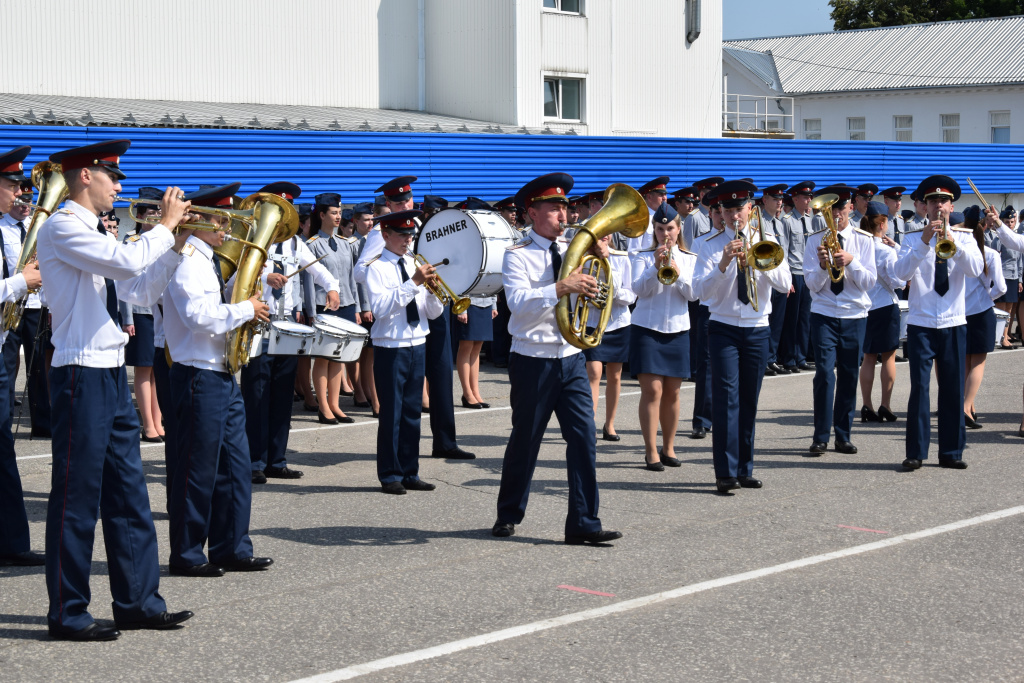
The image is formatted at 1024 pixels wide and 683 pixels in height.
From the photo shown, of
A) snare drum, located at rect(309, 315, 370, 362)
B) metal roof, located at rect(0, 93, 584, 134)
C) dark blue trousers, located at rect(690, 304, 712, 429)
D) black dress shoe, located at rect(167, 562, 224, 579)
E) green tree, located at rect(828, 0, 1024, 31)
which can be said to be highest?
green tree, located at rect(828, 0, 1024, 31)

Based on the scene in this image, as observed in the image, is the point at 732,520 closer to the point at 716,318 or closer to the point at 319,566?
the point at 716,318

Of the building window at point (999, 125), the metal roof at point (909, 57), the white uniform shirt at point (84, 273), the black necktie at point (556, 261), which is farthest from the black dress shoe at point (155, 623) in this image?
the building window at point (999, 125)

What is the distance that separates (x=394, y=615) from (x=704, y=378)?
5607 mm

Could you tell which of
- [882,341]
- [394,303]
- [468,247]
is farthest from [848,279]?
[394,303]

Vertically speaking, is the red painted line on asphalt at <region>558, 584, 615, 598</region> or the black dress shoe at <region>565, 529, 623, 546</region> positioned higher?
the black dress shoe at <region>565, 529, 623, 546</region>

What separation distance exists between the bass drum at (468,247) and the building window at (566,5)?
1995 centimetres

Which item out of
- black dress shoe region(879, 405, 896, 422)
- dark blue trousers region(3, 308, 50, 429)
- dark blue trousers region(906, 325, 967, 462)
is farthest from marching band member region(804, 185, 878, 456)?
dark blue trousers region(3, 308, 50, 429)

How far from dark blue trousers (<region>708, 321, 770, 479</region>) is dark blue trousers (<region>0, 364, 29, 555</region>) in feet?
14.2

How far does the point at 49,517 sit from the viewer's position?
532 centimetres

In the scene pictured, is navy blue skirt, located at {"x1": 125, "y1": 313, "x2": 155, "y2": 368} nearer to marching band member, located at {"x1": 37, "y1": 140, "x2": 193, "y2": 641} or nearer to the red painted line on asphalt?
marching band member, located at {"x1": 37, "y1": 140, "x2": 193, "y2": 641}

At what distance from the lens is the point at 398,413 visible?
27.7ft

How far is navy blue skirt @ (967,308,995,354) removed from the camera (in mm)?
10508

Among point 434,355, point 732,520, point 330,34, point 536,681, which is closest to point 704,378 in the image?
point 434,355

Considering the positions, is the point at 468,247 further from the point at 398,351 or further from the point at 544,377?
the point at 544,377
